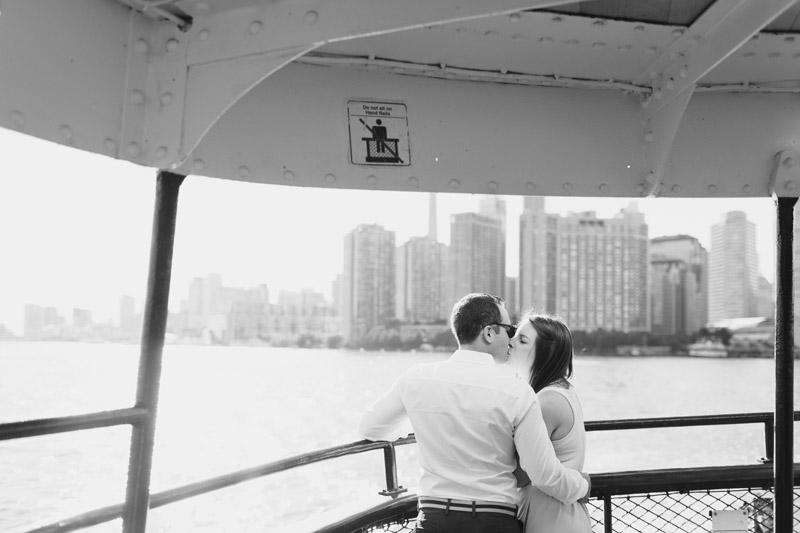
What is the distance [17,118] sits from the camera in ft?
6.92

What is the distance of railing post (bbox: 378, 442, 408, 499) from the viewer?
137 inches

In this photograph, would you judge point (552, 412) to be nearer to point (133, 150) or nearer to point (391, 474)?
point (391, 474)

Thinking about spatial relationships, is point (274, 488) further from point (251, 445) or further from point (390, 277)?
point (390, 277)

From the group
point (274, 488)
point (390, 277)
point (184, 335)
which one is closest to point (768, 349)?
point (390, 277)

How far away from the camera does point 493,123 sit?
3625 millimetres

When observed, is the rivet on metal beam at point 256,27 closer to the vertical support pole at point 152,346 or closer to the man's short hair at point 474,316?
the vertical support pole at point 152,346

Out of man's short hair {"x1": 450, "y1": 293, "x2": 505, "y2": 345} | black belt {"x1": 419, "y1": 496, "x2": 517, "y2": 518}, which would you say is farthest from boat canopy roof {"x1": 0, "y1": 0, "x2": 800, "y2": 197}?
black belt {"x1": 419, "y1": 496, "x2": 517, "y2": 518}

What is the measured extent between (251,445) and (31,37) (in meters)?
40.6

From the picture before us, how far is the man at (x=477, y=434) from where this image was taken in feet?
7.83

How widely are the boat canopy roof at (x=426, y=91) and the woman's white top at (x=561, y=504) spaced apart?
140 cm

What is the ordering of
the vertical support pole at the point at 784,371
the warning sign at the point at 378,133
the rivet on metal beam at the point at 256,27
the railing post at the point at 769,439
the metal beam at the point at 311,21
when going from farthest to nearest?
1. the railing post at the point at 769,439
2. the vertical support pole at the point at 784,371
3. the warning sign at the point at 378,133
4. the rivet on metal beam at the point at 256,27
5. the metal beam at the point at 311,21

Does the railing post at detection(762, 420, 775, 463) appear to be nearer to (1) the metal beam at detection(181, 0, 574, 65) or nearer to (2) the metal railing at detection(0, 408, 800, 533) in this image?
(2) the metal railing at detection(0, 408, 800, 533)

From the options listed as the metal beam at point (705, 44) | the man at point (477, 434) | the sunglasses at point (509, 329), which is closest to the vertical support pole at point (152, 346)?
the man at point (477, 434)

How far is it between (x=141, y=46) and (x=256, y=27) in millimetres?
432
